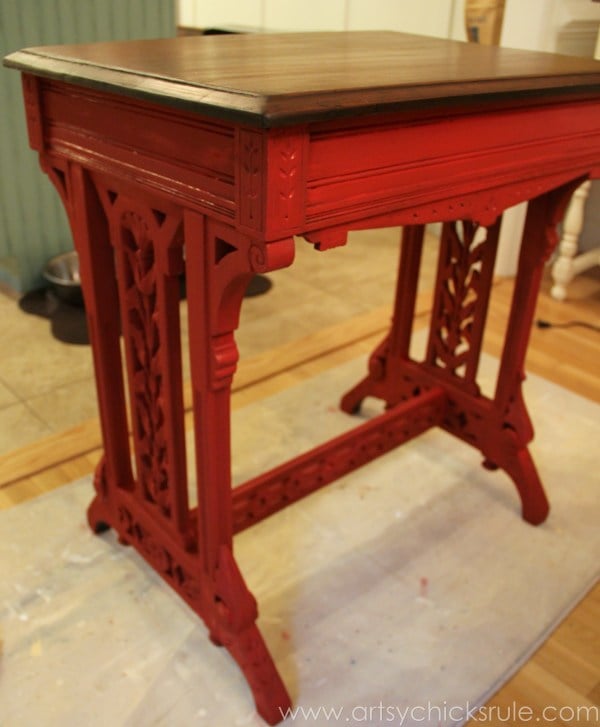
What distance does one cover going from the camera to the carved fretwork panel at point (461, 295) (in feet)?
4.91

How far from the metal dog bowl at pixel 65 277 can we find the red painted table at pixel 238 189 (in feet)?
3.57

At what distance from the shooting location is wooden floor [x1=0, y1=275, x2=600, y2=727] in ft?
3.79

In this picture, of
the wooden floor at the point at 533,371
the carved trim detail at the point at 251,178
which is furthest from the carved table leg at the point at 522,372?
the carved trim detail at the point at 251,178

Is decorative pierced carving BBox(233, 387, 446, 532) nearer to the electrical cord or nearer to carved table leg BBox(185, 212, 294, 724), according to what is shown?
carved table leg BBox(185, 212, 294, 724)

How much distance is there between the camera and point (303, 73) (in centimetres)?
87

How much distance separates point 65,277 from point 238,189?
5.90ft

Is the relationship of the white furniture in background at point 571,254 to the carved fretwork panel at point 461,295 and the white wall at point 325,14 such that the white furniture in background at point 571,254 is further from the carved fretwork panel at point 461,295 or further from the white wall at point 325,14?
the carved fretwork panel at point 461,295

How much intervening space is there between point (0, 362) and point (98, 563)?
2.94ft

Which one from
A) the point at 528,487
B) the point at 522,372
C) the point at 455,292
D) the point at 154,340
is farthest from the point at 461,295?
the point at 154,340

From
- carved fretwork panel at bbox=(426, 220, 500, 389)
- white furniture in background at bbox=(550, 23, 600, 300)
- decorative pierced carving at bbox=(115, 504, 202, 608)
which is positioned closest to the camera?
decorative pierced carving at bbox=(115, 504, 202, 608)

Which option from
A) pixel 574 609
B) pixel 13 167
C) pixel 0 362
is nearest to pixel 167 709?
pixel 574 609

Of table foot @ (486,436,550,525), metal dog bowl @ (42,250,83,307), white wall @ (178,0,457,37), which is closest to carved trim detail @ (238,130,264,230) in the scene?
table foot @ (486,436,550,525)

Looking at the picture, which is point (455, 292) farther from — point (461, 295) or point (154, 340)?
point (154, 340)

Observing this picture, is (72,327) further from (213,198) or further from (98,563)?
(213,198)
